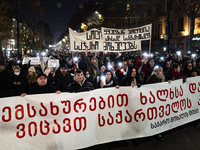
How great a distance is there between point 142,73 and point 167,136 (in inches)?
130

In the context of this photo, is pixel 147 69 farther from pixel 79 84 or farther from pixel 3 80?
pixel 3 80

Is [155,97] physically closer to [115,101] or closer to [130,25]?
[115,101]

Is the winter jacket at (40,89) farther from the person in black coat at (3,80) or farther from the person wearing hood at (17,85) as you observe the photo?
the person in black coat at (3,80)

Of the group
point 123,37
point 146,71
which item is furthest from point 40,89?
point 146,71

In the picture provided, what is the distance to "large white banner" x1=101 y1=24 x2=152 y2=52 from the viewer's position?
7.35m

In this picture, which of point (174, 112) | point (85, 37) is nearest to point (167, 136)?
point (174, 112)

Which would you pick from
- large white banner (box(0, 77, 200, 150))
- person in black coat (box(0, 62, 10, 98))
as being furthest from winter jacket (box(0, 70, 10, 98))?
→ large white banner (box(0, 77, 200, 150))

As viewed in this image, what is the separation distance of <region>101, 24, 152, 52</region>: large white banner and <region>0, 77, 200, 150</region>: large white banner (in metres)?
3.25

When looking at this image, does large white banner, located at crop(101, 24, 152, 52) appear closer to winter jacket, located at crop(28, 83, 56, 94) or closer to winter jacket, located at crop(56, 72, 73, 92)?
winter jacket, located at crop(56, 72, 73, 92)

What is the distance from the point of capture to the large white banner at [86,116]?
3512 mm

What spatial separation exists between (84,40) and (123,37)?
143cm

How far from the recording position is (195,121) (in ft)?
17.7

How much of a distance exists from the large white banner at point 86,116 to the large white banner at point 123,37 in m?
3.25

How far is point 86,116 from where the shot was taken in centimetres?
386
